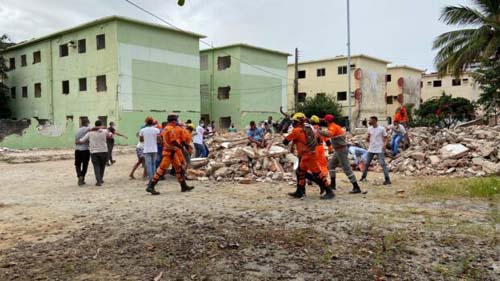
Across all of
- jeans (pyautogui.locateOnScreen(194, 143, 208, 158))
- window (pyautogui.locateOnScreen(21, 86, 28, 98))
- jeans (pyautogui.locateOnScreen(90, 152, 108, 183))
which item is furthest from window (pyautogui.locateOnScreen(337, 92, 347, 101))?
jeans (pyautogui.locateOnScreen(90, 152, 108, 183))

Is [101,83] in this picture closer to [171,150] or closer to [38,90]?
[38,90]

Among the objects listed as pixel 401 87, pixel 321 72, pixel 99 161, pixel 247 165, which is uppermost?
pixel 321 72

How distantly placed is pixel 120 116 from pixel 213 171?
17.7 metres

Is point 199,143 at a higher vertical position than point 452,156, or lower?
higher

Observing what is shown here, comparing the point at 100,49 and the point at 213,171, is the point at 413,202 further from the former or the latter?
the point at 100,49

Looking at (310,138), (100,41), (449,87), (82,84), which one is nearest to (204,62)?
(100,41)

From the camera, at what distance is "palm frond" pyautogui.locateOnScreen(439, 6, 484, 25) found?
17062mm

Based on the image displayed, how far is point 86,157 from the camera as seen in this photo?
953 cm

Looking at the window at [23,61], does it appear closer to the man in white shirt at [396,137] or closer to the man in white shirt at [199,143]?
the man in white shirt at [199,143]

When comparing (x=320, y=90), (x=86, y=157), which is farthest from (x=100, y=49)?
(x=320, y=90)

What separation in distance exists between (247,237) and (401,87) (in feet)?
144

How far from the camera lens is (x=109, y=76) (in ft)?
88.3

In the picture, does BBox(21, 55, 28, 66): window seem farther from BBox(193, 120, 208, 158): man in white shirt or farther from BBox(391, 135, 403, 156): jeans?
BBox(391, 135, 403, 156): jeans

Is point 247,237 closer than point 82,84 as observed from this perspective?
Yes
